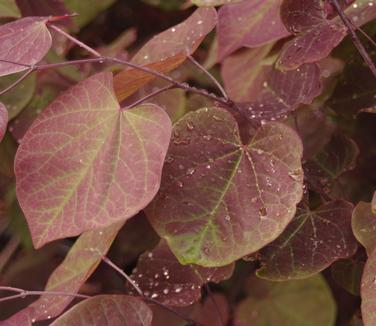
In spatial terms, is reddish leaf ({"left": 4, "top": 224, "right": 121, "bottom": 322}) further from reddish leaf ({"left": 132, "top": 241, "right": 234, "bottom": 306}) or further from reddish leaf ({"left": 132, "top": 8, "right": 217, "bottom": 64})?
reddish leaf ({"left": 132, "top": 8, "right": 217, "bottom": 64})

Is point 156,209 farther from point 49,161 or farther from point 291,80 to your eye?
point 291,80

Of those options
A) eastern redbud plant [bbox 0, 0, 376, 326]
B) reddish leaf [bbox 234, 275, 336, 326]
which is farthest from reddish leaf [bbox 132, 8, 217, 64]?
reddish leaf [bbox 234, 275, 336, 326]

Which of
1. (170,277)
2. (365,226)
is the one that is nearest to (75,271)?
(170,277)

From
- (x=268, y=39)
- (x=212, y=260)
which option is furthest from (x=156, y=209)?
(x=268, y=39)

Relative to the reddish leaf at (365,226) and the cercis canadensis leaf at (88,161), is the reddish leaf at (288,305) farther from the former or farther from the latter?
the cercis canadensis leaf at (88,161)

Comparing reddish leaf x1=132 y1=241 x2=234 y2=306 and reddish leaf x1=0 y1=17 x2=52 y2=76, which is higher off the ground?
reddish leaf x1=0 y1=17 x2=52 y2=76
